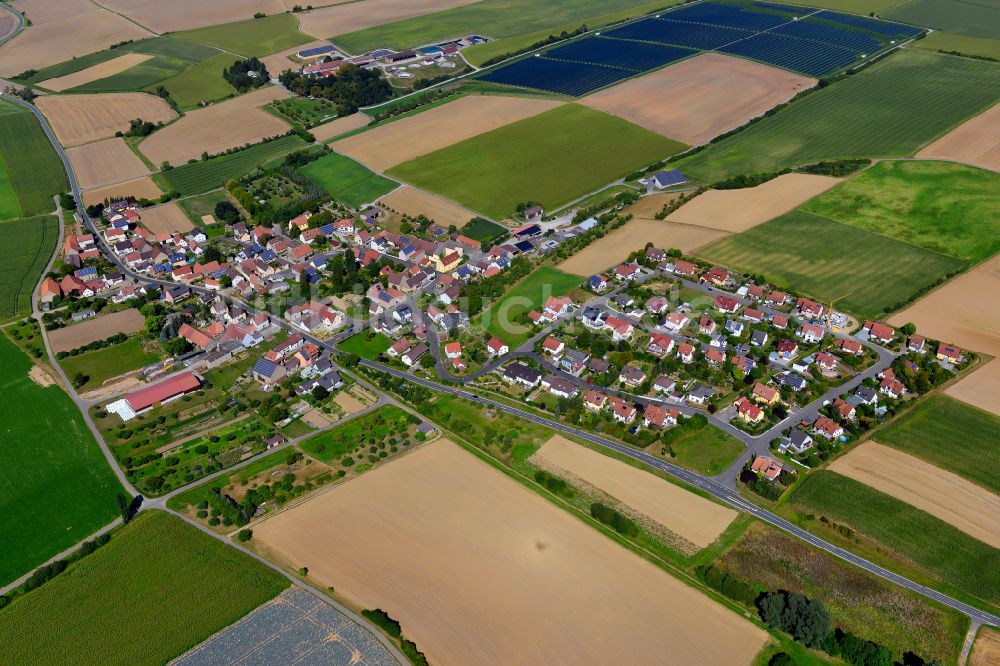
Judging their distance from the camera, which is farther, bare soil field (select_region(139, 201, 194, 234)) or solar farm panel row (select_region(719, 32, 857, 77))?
solar farm panel row (select_region(719, 32, 857, 77))

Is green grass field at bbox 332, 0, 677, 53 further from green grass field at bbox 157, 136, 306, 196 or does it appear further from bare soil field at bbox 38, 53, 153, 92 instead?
green grass field at bbox 157, 136, 306, 196

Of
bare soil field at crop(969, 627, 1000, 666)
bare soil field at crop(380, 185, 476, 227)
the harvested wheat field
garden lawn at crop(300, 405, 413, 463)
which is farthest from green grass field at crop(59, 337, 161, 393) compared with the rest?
bare soil field at crop(969, 627, 1000, 666)

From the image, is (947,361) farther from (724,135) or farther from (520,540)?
(724,135)

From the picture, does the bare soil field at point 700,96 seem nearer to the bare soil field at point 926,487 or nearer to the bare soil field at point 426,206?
the bare soil field at point 426,206

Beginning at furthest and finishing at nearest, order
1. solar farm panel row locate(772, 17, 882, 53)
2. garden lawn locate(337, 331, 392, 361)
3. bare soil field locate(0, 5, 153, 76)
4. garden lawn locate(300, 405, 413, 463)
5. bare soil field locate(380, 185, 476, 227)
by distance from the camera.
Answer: bare soil field locate(0, 5, 153, 76), solar farm panel row locate(772, 17, 882, 53), bare soil field locate(380, 185, 476, 227), garden lawn locate(337, 331, 392, 361), garden lawn locate(300, 405, 413, 463)

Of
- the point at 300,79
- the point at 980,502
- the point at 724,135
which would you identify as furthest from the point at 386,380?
the point at 300,79
